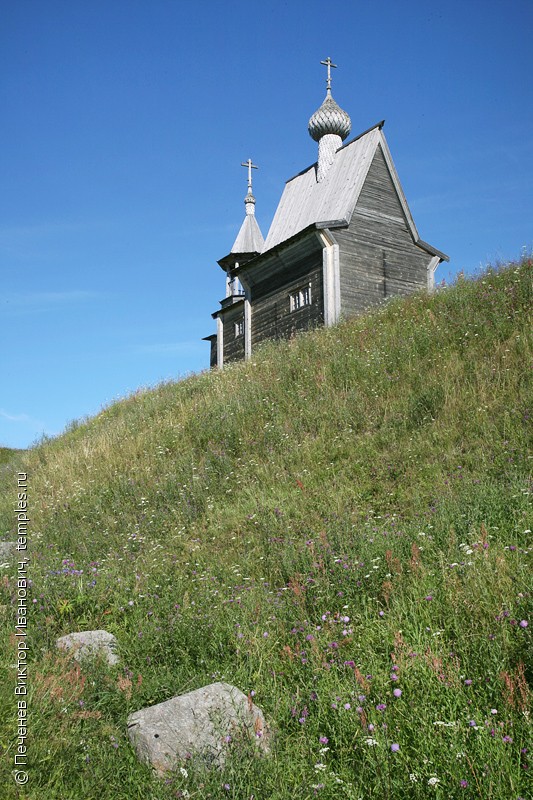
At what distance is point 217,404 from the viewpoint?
12586 mm

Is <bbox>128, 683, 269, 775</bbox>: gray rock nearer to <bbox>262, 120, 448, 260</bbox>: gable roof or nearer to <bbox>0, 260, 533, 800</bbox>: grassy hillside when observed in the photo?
<bbox>0, 260, 533, 800</bbox>: grassy hillside

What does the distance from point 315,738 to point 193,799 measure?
0.85m

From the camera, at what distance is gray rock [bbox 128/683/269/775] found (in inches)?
157

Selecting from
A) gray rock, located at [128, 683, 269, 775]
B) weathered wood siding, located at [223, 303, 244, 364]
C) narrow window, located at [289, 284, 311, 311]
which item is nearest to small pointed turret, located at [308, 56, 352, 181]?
narrow window, located at [289, 284, 311, 311]

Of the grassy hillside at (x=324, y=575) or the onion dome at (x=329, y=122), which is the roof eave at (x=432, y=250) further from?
the grassy hillside at (x=324, y=575)

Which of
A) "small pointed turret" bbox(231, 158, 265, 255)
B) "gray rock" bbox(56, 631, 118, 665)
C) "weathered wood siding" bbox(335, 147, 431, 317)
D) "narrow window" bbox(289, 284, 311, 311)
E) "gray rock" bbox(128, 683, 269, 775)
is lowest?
"gray rock" bbox(128, 683, 269, 775)

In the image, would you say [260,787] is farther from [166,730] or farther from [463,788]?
[463,788]

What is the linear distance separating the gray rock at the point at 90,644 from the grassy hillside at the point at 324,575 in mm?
136

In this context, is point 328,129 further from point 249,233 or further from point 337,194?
point 249,233

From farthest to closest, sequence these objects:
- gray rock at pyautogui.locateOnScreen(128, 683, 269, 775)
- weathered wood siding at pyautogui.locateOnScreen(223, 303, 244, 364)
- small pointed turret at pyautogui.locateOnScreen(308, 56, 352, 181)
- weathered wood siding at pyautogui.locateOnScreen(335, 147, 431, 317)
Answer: weathered wood siding at pyautogui.locateOnScreen(223, 303, 244, 364)
small pointed turret at pyautogui.locateOnScreen(308, 56, 352, 181)
weathered wood siding at pyautogui.locateOnScreen(335, 147, 431, 317)
gray rock at pyautogui.locateOnScreen(128, 683, 269, 775)

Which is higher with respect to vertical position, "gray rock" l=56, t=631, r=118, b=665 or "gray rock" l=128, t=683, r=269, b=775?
"gray rock" l=56, t=631, r=118, b=665

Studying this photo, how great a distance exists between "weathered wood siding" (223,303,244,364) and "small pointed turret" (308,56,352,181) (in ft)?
19.4

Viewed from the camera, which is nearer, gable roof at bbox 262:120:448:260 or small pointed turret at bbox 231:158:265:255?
gable roof at bbox 262:120:448:260

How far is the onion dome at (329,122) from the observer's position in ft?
77.3
